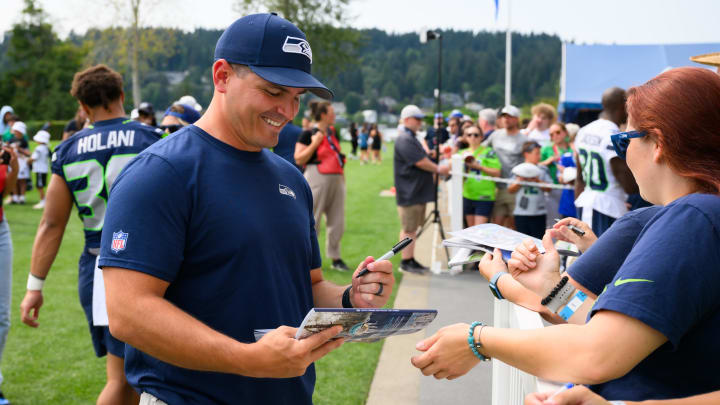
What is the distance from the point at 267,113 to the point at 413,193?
6.85 meters

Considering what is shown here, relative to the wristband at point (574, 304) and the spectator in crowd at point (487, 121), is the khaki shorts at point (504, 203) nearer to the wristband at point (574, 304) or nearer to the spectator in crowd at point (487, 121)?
the spectator in crowd at point (487, 121)

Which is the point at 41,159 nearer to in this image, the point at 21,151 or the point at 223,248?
the point at 21,151

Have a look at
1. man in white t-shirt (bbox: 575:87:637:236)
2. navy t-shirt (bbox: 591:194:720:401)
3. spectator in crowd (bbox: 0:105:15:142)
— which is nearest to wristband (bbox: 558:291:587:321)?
navy t-shirt (bbox: 591:194:720:401)

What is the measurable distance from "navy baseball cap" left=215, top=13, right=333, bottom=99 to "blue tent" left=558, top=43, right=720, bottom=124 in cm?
1768

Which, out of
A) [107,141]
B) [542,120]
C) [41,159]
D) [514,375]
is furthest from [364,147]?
[514,375]

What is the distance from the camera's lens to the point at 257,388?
6.72 feet

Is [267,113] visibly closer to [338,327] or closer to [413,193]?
[338,327]

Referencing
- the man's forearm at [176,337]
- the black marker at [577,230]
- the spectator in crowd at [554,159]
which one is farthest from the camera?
the spectator in crowd at [554,159]

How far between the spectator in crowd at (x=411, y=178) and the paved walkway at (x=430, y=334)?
0.55 metres

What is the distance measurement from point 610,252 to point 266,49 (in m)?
1.27

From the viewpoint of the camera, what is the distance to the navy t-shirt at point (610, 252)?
2.06 meters

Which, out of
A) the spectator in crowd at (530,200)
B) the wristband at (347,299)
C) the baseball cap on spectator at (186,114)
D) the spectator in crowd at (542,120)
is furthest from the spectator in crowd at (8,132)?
the wristband at (347,299)

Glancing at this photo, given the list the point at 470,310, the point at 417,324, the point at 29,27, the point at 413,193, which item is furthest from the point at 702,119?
the point at 29,27

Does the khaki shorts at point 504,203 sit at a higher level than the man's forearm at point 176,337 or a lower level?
lower
